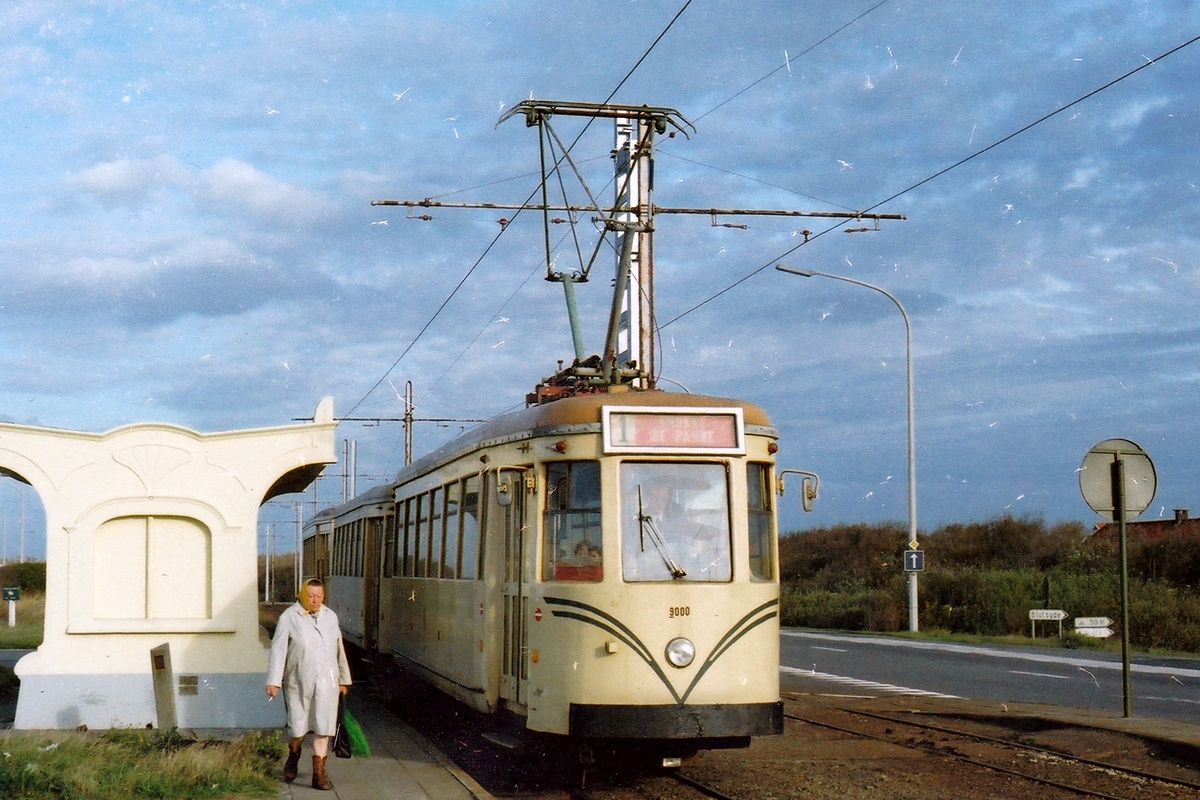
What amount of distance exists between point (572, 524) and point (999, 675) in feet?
43.9

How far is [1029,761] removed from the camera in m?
11.9

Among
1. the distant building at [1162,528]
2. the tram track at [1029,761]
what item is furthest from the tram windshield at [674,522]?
the distant building at [1162,528]

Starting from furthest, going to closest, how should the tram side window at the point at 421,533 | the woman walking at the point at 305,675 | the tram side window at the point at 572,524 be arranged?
1. the tram side window at the point at 421,533
2. the tram side window at the point at 572,524
3. the woman walking at the point at 305,675

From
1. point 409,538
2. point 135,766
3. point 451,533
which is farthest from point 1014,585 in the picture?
point 135,766

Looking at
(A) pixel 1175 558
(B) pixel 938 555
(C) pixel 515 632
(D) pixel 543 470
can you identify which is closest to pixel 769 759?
(C) pixel 515 632

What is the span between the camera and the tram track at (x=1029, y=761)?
1039cm

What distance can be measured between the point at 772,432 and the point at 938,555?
A: 46.9 m

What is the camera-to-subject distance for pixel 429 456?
15.4 m

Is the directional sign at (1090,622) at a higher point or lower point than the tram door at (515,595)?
lower

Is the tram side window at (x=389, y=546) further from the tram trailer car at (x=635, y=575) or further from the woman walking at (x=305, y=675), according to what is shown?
the woman walking at (x=305, y=675)

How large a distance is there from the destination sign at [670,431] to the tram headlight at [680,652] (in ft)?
4.68

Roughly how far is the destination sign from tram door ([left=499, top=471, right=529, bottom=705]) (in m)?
0.98

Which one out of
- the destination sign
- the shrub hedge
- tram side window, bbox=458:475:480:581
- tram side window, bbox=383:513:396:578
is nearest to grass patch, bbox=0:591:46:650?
tram side window, bbox=383:513:396:578

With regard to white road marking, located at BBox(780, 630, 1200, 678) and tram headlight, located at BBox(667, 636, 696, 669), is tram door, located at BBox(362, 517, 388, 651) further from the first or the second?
white road marking, located at BBox(780, 630, 1200, 678)
